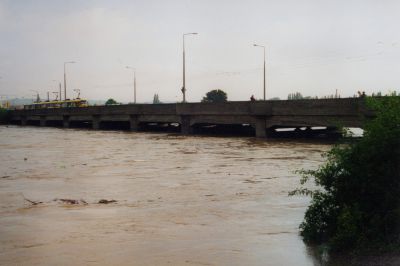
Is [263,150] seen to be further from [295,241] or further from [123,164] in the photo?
[295,241]

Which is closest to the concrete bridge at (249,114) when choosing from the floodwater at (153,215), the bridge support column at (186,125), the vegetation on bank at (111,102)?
the bridge support column at (186,125)

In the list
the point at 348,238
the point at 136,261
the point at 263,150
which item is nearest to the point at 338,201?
the point at 348,238

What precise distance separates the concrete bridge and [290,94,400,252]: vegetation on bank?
999 centimetres

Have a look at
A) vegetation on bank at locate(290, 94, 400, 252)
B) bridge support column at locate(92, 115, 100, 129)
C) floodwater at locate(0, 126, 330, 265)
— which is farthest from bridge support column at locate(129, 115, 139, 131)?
vegetation on bank at locate(290, 94, 400, 252)

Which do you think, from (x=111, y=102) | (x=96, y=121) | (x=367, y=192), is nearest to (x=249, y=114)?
(x=96, y=121)

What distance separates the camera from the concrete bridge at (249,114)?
93.2 ft

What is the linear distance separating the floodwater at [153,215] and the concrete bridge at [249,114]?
19.0ft

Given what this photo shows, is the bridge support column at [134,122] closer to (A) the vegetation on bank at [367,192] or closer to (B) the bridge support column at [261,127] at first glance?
(B) the bridge support column at [261,127]

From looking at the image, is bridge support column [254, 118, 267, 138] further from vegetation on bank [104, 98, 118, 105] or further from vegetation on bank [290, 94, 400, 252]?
vegetation on bank [104, 98, 118, 105]

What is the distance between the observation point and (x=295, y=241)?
7941 mm

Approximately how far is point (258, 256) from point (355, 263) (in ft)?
5.01

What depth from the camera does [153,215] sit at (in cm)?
1016

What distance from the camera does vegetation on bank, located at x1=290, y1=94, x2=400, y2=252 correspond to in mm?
6656

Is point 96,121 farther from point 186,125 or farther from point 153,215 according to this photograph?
point 153,215
